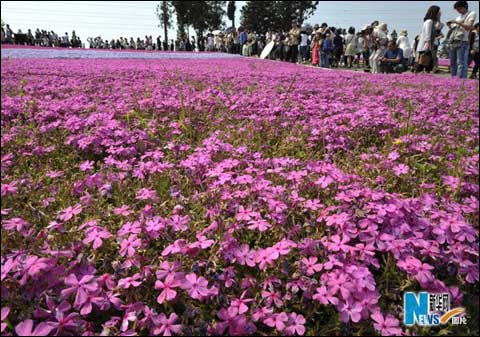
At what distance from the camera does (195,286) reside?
167 cm

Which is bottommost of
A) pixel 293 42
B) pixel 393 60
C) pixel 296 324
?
pixel 296 324

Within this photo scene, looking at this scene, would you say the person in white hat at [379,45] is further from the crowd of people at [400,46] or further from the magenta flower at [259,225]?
the magenta flower at [259,225]

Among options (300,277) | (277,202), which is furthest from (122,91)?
(300,277)

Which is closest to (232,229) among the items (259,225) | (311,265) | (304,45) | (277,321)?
(259,225)

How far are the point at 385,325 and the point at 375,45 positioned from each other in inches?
598

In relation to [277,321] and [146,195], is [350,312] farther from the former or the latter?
[146,195]

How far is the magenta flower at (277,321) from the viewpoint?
1567 mm

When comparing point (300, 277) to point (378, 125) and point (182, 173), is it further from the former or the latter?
point (378, 125)

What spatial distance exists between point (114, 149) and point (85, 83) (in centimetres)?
434

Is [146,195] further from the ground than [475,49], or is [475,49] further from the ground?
[475,49]

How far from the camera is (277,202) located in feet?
7.55

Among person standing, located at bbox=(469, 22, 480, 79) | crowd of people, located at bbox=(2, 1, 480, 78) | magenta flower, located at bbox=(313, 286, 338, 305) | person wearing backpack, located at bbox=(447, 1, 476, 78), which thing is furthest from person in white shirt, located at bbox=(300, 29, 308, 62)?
magenta flower, located at bbox=(313, 286, 338, 305)

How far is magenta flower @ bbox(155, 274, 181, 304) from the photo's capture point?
1.61 m

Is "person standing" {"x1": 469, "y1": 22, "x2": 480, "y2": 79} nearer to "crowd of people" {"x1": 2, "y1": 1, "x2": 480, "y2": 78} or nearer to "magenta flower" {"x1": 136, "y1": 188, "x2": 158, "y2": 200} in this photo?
"crowd of people" {"x1": 2, "y1": 1, "x2": 480, "y2": 78}
